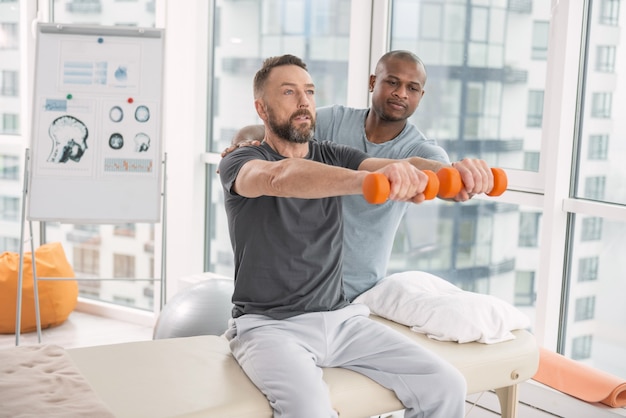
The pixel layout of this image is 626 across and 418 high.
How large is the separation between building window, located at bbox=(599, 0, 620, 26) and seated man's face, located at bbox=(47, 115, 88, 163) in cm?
204

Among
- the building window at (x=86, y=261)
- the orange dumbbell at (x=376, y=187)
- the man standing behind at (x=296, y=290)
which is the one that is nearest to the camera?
the orange dumbbell at (x=376, y=187)

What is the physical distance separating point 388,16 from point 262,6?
804 millimetres

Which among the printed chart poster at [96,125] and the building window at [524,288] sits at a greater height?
the printed chart poster at [96,125]

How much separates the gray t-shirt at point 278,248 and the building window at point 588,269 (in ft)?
3.97

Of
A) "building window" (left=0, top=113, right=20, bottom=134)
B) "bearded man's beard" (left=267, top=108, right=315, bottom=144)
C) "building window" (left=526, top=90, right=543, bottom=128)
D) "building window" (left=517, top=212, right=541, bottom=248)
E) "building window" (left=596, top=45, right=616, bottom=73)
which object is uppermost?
"building window" (left=596, top=45, right=616, bottom=73)

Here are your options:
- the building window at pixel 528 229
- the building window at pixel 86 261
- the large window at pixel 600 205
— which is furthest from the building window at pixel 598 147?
the building window at pixel 86 261

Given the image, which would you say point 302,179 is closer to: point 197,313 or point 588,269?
point 197,313

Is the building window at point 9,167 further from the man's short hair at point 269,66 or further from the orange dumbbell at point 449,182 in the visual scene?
the orange dumbbell at point 449,182

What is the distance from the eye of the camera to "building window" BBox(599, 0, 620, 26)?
2695 millimetres

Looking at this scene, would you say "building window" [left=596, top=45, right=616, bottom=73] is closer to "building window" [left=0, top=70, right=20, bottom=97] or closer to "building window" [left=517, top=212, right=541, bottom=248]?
"building window" [left=517, top=212, right=541, bottom=248]

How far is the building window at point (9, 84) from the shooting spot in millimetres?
4367

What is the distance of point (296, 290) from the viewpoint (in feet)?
6.78

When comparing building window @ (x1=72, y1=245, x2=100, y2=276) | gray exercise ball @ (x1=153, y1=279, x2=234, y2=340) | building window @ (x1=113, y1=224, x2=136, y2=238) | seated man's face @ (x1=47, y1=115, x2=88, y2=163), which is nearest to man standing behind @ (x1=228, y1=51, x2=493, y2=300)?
gray exercise ball @ (x1=153, y1=279, x2=234, y2=340)

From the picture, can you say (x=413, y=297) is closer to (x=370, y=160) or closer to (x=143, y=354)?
(x=370, y=160)
